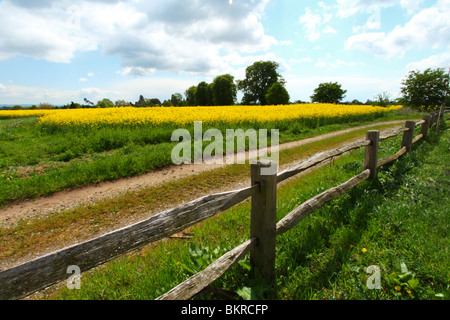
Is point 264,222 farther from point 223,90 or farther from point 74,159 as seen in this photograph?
point 223,90

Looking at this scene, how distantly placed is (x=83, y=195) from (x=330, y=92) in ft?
211

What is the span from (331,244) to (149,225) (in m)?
2.65

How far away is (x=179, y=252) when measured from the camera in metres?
2.97

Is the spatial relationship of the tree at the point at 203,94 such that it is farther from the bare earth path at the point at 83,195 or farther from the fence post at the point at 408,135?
the fence post at the point at 408,135

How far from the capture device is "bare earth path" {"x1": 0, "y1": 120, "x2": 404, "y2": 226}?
4656 mm

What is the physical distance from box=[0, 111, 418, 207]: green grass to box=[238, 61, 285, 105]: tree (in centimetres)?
5090

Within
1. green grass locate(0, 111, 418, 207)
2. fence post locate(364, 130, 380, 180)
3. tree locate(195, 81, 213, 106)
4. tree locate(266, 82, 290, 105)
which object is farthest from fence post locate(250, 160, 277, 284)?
tree locate(195, 81, 213, 106)

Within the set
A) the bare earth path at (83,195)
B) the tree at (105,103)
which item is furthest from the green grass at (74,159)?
the tree at (105,103)

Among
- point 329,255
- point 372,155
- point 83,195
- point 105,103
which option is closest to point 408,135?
point 372,155

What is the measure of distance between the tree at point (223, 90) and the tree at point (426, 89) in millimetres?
36465

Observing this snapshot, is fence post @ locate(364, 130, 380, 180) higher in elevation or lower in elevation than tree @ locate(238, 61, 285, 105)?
lower

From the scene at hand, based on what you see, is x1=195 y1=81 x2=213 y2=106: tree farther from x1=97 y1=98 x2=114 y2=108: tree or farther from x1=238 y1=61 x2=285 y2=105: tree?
x1=97 y1=98 x2=114 y2=108: tree

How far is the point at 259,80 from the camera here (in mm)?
60000
